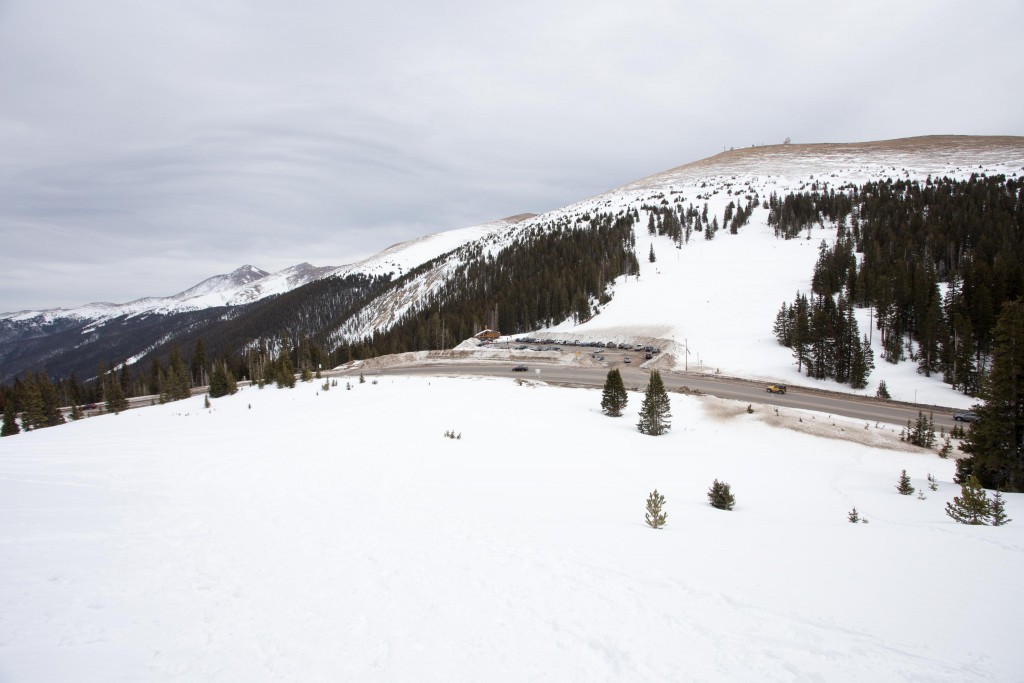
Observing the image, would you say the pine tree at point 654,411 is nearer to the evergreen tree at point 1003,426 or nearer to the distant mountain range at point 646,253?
the evergreen tree at point 1003,426

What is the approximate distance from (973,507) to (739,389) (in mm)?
32802

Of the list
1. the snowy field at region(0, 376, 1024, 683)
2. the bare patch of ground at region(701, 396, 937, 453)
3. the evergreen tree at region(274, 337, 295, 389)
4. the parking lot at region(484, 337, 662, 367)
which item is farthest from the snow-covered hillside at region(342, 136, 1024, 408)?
the evergreen tree at region(274, 337, 295, 389)

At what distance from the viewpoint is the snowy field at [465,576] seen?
4812 mm

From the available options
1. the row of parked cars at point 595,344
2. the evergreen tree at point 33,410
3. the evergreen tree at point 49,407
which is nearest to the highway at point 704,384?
the row of parked cars at point 595,344

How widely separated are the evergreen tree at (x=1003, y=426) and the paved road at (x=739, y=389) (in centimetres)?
1643

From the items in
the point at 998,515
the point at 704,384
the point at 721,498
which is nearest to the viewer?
the point at 998,515

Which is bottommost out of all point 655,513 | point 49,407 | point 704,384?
point 704,384

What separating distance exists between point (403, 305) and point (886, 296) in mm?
145529

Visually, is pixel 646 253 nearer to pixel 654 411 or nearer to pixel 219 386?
pixel 654 411

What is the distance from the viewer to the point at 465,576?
23.4 feet

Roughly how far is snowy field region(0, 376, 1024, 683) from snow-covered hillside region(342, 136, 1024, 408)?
135ft

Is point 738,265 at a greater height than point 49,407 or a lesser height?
greater

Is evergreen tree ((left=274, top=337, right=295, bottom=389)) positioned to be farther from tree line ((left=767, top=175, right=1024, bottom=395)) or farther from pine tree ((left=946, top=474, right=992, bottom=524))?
tree line ((left=767, top=175, right=1024, bottom=395))

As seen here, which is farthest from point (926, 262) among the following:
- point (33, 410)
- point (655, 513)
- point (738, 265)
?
point (33, 410)
